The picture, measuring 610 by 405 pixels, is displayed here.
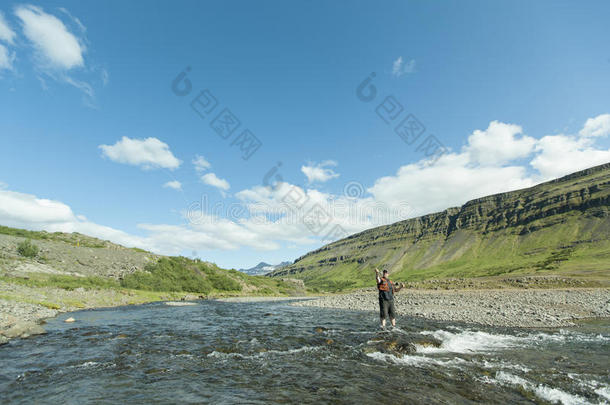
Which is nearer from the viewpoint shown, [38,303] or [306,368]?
[306,368]

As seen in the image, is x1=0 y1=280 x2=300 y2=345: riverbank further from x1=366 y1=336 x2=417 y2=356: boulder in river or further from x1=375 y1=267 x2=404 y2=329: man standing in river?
x1=375 y1=267 x2=404 y2=329: man standing in river

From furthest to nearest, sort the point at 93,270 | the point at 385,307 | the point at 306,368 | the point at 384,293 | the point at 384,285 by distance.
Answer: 1. the point at 93,270
2. the point at 385,307
3. the point at 384,293
4. the point at 384,285
5. the point at 306,368

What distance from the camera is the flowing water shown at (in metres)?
9.32

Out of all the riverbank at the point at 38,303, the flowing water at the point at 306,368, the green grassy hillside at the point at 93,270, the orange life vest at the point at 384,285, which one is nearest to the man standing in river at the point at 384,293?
the orange life vest at the point at 384,285

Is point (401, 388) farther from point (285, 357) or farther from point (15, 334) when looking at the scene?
point (15, 334)

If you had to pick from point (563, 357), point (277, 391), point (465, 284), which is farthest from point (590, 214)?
point (277, 391)

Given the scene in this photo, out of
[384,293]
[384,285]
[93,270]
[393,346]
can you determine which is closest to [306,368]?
[393,346]

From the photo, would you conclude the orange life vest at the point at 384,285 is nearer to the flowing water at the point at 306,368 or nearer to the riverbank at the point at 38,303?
the flowing water at the point at 306,368

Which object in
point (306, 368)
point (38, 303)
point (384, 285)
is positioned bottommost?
point (38, 303)

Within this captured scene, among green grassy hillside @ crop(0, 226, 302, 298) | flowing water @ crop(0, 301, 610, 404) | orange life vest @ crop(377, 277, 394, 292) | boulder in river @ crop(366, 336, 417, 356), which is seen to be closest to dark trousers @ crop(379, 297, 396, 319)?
orange life vest @ crop(377, 277, 394, 292)

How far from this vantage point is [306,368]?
41.1ft

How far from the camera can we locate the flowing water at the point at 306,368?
9320 mm

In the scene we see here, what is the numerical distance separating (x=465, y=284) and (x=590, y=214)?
18256 cm

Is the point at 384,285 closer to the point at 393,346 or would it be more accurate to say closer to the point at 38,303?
the point at 393,346
